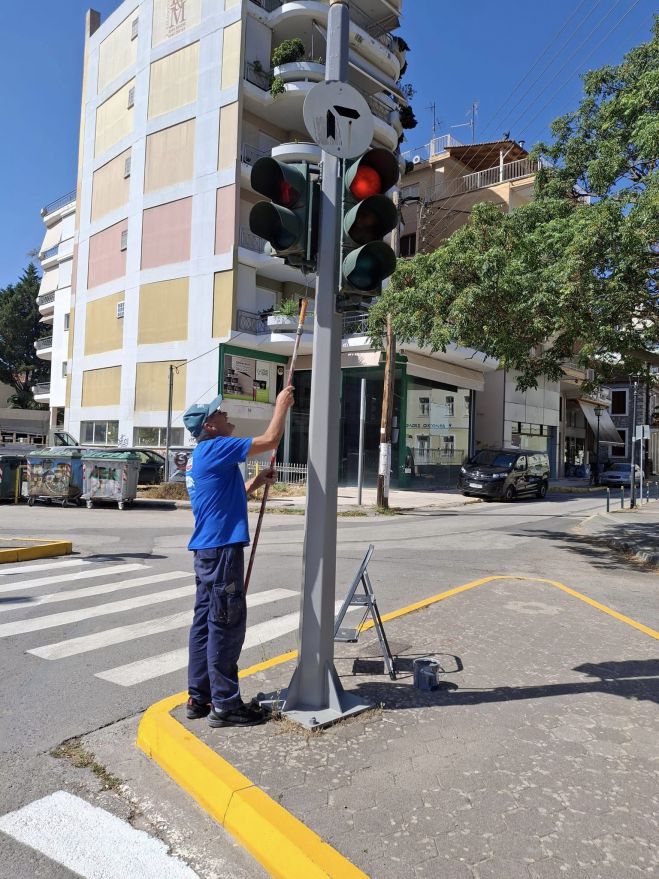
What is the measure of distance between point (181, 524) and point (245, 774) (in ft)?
38.5

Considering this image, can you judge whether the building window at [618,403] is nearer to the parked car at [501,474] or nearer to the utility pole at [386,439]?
the parked car at [501,474]

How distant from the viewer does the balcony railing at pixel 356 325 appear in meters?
24.5

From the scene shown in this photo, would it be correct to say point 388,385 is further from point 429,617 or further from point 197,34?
point 197,34

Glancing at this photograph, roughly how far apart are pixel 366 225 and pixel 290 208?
0.49m

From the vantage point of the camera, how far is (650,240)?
29.0 feet

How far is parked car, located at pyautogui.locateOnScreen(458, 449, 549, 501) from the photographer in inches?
875

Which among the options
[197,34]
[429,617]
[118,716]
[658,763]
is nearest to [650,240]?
[429,617]

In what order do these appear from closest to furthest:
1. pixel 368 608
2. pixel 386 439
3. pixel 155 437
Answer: pixel 368 608, pixel 386 439, pixel 155 437

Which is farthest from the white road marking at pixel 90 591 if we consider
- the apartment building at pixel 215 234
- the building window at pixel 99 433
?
the building window at pixel 99 433

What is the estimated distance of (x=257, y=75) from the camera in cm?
2545

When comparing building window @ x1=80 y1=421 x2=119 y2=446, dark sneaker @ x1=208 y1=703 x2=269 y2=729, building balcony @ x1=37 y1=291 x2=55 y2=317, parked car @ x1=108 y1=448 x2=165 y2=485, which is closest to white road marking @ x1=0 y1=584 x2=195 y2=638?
dark sneaker @ x1=208 y1=703 x2=269 y2=729

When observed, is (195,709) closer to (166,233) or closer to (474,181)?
(166,233)

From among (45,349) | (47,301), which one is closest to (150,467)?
(45,349)

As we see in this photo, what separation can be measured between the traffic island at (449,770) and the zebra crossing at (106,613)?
106 centimetres
